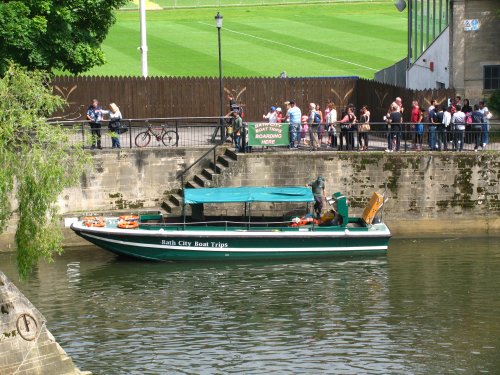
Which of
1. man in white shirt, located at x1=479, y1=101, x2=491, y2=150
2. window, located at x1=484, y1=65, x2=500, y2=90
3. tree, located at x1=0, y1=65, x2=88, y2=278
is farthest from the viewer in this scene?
window, located at x1=484, y1=65, x2=500, y2=90

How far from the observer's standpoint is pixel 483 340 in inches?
1336

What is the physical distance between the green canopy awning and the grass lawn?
98.7 ft

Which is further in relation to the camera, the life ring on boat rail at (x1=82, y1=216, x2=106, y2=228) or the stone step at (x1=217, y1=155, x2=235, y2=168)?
the stone step at (x1=217, y1=155, x2=235, y2=168)

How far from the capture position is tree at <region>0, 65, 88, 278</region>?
3422cm

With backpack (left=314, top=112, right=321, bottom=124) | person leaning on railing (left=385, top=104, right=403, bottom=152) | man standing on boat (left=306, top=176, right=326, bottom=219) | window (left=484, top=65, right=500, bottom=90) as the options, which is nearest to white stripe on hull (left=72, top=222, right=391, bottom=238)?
man standing on boat (left=306, top=176, right=326, bottom=219)

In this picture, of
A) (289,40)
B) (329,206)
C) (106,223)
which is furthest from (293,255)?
(289,40)

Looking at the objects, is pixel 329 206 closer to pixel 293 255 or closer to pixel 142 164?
pixel 293 255

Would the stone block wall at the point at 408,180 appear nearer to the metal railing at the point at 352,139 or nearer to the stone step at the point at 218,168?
the stone step at the point at 218,168

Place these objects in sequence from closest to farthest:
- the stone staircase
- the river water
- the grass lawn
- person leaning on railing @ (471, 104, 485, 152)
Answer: the river water → the stone staircase → person leaning on railing @ (471, 104, 485, 152) → the grass lawn

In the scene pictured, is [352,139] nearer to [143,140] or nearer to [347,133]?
[347,133]

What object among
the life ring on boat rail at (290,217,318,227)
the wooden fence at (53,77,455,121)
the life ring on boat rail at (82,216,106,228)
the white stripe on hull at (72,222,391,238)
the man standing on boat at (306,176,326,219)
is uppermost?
the wooden fence at (53,77,455,121)

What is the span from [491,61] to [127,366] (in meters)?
25.8

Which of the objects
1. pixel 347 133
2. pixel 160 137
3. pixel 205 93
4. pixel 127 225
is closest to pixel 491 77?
pixel 347 133

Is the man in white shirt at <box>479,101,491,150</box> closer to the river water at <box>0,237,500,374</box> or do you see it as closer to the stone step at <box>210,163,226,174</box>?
the river water at <box>0,237,500,374</box>
